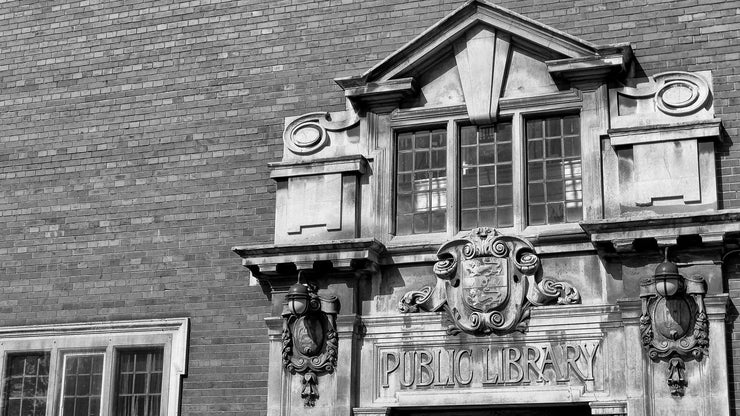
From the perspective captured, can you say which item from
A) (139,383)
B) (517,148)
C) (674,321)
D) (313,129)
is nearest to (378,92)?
(313,129)

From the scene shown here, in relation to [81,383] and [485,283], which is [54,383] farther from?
[485,283]

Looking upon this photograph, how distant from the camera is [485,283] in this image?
41.3 feet

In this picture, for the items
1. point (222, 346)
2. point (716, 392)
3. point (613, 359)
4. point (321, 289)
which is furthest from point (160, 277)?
point (716, 392)

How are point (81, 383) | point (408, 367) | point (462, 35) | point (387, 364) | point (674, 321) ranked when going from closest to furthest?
1. point (674, 321)
2. point (408, 367)
3. point (387, 364)
4. point (462, 35)
5. point (81, 383)

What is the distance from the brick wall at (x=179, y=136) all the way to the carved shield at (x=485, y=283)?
2.53 m

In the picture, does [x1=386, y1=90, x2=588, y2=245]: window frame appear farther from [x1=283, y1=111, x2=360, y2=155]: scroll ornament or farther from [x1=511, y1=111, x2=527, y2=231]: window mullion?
[x1=283, y1=111, x2=360, y2=155]: scroll ornament

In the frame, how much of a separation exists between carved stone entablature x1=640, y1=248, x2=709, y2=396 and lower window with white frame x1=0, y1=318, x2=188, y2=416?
211 inches

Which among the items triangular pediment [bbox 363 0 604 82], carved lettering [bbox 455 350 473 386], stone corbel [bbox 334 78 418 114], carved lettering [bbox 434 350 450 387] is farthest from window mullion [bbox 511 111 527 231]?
carved lettering [bbox 434 350 450 387]

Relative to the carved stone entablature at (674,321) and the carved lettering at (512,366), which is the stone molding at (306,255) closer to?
the carved lettering at (512,366)

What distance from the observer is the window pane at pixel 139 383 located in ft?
45.4

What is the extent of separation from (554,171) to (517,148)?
48 centimetres

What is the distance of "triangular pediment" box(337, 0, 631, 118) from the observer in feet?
42.9

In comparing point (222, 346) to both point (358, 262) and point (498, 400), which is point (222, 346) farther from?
point (498, 400)

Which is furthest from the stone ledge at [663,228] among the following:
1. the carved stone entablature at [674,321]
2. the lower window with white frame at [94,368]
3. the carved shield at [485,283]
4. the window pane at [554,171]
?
the lower window with white frame at [94,368]
